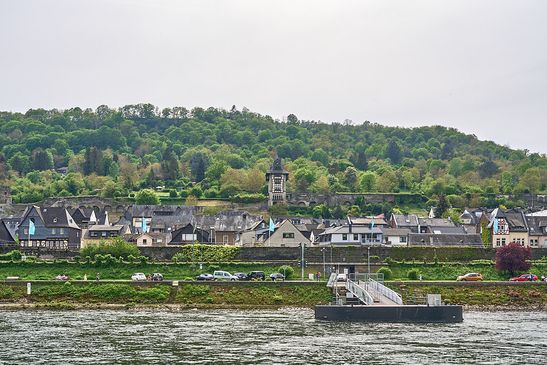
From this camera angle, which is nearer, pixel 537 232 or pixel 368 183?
pixel 537 232

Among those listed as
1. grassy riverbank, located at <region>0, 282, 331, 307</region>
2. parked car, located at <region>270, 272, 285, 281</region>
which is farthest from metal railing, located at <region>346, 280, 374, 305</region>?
parked car, located at <region>270, 272, 285, 281</region>

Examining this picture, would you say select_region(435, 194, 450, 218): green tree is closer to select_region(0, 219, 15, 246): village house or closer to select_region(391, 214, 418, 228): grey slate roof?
select_region(391, 214, 418, 228): grey slate roof

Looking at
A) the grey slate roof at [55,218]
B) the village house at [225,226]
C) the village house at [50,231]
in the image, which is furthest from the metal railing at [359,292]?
the grey slate roof at [55,218]

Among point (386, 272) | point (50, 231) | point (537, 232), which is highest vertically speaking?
point (50, 231)

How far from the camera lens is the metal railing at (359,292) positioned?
6056 cm

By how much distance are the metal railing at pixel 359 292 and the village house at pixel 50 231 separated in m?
47.4

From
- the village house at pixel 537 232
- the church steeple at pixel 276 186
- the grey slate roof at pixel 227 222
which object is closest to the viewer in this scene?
the village house at pixel 537 232

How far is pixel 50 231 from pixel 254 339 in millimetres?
64914

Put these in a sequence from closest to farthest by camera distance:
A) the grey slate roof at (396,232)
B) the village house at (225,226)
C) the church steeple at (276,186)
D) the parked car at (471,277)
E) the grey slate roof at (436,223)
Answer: the parked car at (471,277) < the grey slate roof at (396,232) < the grey slate roof at (436,223) < the village house at (225,226) < the church steeple at (276,186)

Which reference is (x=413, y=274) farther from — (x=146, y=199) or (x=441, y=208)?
(x=146, y=199)

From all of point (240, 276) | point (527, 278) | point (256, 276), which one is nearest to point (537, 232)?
point (527, 278)

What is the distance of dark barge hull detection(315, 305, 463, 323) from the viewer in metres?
57.6

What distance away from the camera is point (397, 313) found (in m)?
57.7

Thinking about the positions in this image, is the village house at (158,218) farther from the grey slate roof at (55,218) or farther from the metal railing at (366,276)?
the metal railing at (366,276)
